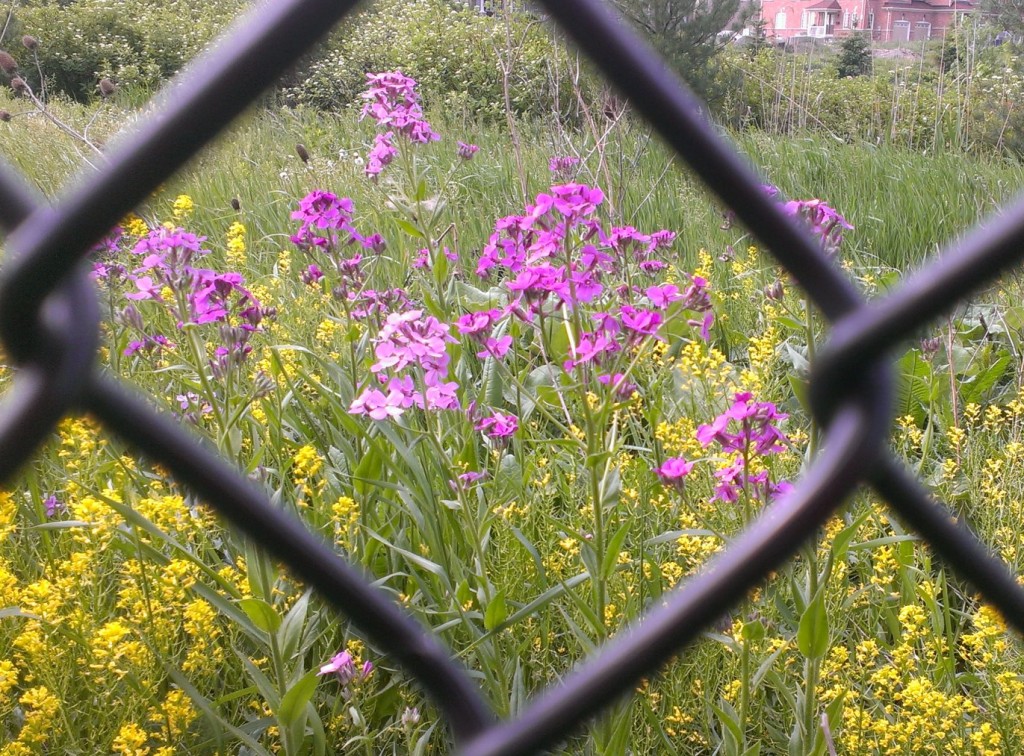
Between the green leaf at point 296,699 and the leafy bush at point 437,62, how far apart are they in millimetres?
6495

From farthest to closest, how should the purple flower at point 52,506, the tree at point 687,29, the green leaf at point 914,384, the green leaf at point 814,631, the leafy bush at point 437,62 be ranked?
the leafy bush at point 437,62 < the tree at point 687,29 < the green leaf at point 914,384 < the purple flower at point 52,506 < the green leaf at point 814,631

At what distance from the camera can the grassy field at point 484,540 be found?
1.06 m

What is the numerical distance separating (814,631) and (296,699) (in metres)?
0.56

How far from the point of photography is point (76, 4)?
11.4 meters

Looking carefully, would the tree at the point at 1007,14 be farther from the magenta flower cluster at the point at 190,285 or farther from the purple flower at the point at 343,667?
the purple flower at the point at 343,667

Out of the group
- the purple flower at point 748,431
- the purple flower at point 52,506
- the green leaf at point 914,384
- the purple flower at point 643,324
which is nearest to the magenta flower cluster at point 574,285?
the purple flower at point 643,324

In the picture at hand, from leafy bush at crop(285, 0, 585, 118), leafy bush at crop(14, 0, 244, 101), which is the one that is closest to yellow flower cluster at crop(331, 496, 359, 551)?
leafy bush at crop(285, 0, 585, 118)

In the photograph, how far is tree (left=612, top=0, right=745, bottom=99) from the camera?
6.26 m

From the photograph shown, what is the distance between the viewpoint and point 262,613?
97cm

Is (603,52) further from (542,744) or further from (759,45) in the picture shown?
(759,45)

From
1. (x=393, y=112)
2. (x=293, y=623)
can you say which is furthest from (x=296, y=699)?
(x=393, y=112)

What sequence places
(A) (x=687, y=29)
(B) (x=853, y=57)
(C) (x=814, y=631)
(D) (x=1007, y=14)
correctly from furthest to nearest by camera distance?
(B) (x=853, y=57) → (D) (x=1007, y=14) → (A) (x=687, y=29) → (C) (x=814, y=631)

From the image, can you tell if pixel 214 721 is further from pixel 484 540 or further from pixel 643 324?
pixel 643 324

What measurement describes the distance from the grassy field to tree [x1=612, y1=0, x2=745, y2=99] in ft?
15.7
